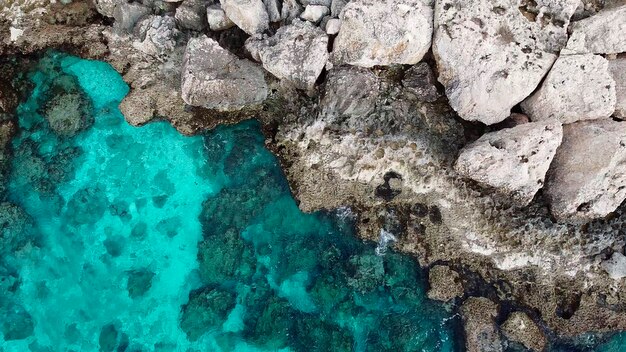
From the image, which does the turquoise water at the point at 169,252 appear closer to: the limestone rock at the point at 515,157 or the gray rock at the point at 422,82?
the limestone rock at the point at 515,157

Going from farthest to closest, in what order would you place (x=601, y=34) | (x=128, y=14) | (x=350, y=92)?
(x=128, y=14)
(x=350, y=92)
(x=601, y=34)

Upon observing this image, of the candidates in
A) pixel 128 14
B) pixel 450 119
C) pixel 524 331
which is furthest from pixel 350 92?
pixel 524 331

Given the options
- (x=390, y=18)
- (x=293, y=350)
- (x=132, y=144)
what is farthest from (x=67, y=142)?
(x=390, y=18)

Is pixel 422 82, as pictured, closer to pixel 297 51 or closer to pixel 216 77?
pixel 297 51

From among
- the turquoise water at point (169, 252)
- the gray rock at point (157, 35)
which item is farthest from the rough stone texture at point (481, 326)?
the gray rock at point (157, 35)

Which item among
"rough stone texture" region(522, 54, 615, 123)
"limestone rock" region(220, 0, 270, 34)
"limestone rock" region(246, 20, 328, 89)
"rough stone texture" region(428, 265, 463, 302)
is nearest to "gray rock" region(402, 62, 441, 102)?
"limestone rock" region(246, 20, 328, 89)

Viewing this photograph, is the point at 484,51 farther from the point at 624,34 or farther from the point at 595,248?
the point at 595,248
